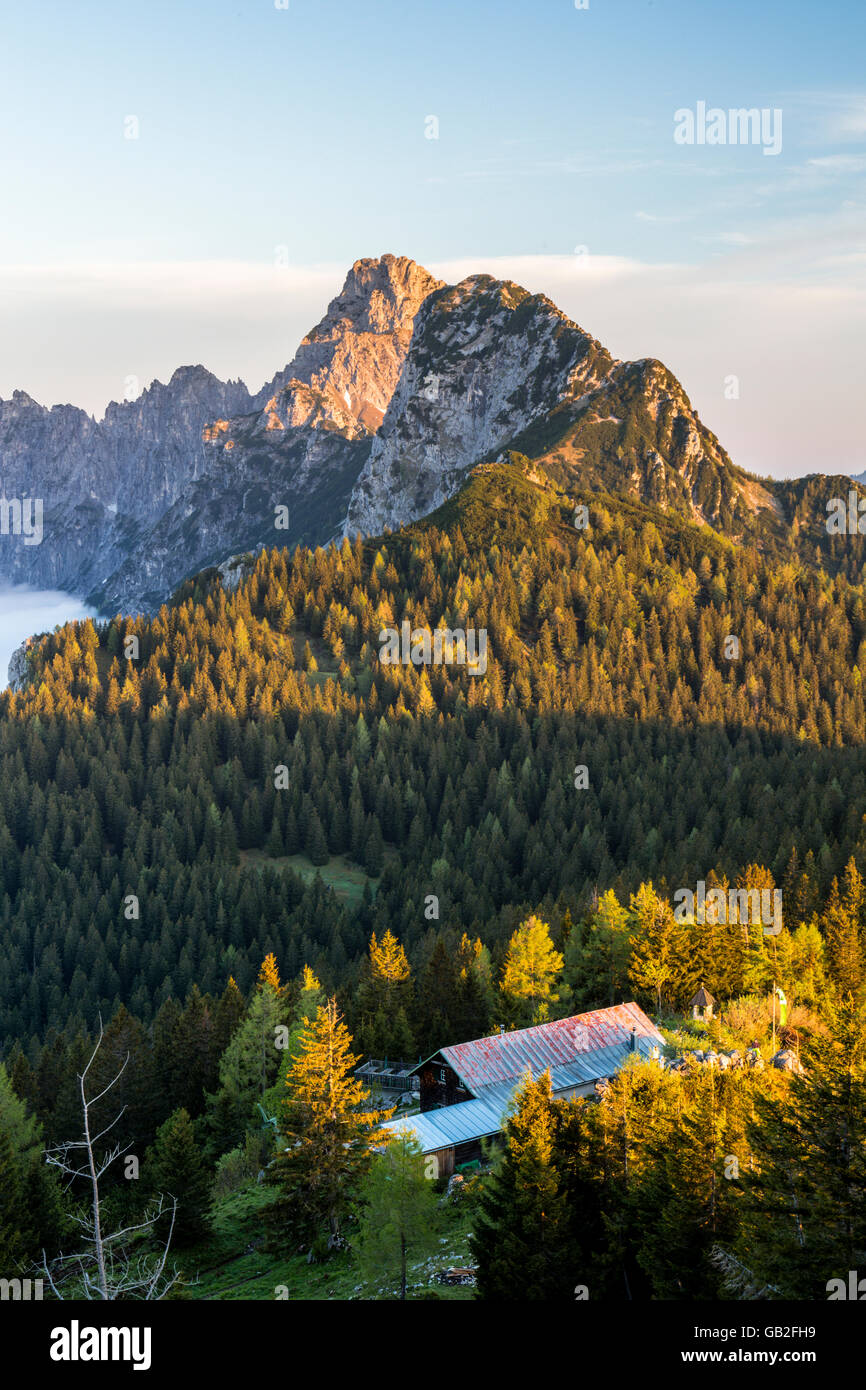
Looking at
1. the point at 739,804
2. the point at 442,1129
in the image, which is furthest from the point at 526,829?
the point at 442,1129

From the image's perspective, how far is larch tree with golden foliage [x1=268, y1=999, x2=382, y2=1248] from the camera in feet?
176

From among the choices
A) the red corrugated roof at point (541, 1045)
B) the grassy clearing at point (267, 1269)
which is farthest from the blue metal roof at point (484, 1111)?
the grassy clearing at point (267, 1269)

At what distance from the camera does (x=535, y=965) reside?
266 feet

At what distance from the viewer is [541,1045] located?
68500 millimetres

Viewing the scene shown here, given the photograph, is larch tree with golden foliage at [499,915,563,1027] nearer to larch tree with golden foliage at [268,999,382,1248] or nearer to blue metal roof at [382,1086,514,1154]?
blue metal roof at [382,1086,514,1154]

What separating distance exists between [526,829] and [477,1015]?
87.9m

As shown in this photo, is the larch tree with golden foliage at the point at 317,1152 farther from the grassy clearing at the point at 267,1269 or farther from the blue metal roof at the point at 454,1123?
the blue metal roof at the point at 454,1123

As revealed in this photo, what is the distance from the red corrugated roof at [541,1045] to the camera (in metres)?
65.0

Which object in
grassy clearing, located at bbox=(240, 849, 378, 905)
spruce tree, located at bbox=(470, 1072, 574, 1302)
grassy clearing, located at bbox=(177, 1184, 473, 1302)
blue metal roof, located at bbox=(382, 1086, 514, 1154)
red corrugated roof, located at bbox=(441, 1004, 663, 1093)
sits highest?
spruce tree, located at bbox=(470, 1072, 574, 1302)

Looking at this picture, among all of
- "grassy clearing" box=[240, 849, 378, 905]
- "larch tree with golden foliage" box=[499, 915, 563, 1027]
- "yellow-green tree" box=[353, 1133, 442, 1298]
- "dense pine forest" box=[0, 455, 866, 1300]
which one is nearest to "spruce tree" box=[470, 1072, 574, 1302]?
"dense pine forest" box=[0, 455, 866, 1300]

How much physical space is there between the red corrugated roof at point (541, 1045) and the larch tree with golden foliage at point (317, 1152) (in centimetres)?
1100

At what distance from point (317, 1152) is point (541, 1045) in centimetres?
1845

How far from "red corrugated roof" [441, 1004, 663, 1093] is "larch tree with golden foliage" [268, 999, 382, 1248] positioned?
10997mm

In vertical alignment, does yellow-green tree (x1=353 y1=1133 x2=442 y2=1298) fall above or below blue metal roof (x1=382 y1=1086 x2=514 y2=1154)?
above
